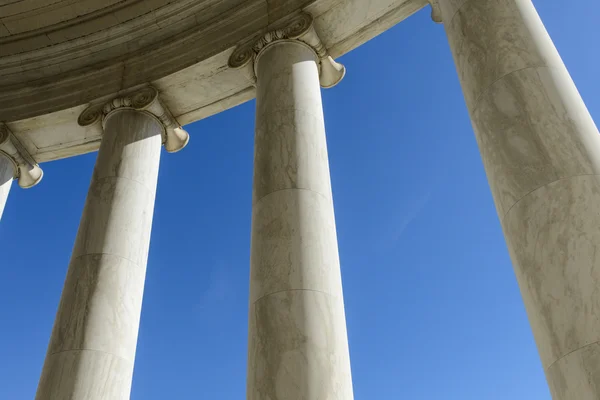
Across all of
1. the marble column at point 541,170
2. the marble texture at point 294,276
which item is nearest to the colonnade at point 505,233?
the marble column at point 541,170

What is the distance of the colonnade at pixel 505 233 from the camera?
109688 millimetres

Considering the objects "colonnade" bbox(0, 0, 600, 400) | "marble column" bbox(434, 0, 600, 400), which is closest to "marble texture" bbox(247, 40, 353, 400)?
"colonnade" bbox(0, 0, 600, 400)

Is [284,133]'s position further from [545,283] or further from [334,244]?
[545,283]

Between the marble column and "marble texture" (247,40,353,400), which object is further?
"marble texture" (247,40,353,400)

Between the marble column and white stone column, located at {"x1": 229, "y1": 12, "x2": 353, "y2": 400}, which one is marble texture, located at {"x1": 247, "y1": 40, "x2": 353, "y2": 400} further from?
the marble column

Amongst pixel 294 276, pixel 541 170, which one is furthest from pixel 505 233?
pixel 294 276

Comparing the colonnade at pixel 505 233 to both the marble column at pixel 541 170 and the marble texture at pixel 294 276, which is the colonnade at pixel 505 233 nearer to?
the marble column at pixel 541 170

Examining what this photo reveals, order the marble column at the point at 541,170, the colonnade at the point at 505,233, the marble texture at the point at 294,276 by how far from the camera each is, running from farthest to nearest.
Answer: the marble texture at the point at 294,276, the colonnade at the point at 505,233, the marble column at the point at 541,170

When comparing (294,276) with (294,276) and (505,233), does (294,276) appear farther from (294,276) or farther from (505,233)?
(505,233)

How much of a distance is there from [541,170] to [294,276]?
69230 millimetres

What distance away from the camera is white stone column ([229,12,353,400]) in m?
141

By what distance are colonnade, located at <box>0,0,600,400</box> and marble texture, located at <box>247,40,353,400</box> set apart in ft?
1.22

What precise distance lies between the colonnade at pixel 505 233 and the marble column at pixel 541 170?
271 millimetres

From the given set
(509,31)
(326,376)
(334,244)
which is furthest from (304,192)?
(509,31)
